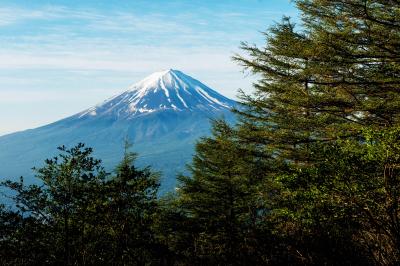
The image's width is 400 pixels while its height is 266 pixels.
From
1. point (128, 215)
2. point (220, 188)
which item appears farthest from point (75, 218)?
point (220, 188)

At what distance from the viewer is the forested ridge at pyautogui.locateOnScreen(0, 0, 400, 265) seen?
7457 mm

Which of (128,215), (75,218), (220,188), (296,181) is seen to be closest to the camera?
(296,181)

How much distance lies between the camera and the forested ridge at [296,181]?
7.46 metres

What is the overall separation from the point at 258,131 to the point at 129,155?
634cm

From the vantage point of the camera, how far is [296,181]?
25.3ft

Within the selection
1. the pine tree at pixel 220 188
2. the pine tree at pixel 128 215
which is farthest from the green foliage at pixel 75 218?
the pine tree at pixel 220 188

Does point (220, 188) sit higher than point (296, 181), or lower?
lower

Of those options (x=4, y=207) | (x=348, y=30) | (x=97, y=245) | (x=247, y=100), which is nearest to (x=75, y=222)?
(x=97, y=245)

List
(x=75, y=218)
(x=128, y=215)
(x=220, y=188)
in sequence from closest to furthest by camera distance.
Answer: (x=75, y=218), (x=128, y=215), (x=220, y=188)

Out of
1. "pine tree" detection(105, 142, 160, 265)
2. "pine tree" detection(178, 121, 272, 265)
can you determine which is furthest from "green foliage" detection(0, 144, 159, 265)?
"pine tree" detection(178, 121, 272, 265)

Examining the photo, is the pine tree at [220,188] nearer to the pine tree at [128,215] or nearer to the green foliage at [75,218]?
the pine tree at [128,215]

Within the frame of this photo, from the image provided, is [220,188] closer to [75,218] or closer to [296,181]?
[75,218]

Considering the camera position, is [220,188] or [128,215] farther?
[220,188]

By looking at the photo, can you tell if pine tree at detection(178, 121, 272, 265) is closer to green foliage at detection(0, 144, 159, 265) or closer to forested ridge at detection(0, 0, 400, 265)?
forested ridge at detection(0, 0, 400, 265)
